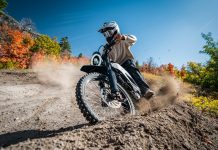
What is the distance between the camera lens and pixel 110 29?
6.17 meters

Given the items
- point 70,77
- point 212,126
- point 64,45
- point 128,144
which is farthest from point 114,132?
point 64,45

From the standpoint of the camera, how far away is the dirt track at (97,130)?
361 cm

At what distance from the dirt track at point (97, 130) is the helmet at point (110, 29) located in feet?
6.92

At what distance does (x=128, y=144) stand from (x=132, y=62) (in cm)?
358

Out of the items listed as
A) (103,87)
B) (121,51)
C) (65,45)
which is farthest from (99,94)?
(65,45)

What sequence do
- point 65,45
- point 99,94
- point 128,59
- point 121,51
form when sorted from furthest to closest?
1. point 65,45
2. point 128,59
3. point 121,51
4. point 99,94

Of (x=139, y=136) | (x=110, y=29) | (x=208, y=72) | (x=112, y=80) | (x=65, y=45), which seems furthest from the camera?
(x=65, y=45)

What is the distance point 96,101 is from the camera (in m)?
5.55

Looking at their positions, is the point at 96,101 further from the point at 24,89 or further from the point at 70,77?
the point at 70,77

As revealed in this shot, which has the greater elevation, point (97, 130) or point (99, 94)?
point (99, 94)

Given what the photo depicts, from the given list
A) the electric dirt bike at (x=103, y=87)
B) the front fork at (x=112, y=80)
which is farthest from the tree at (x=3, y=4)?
the front fork at (x=112, y=80)

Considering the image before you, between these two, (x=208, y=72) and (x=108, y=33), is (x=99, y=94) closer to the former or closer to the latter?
(x=108, y=33)

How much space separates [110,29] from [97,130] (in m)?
2.91

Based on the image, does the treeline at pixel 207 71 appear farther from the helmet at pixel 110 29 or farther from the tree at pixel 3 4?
the tree at pixel 3 4
